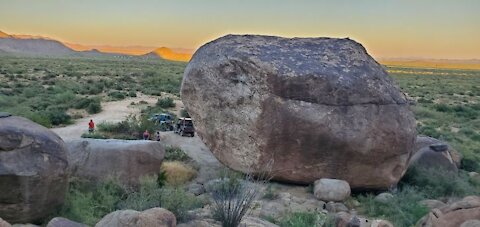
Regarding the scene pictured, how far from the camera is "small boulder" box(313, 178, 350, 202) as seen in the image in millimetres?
11484

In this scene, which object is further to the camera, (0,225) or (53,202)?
(53,202)

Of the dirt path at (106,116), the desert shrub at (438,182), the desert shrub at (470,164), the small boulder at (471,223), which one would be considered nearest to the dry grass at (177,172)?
the dirt path at (106,116)

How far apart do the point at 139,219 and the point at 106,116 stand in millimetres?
17219

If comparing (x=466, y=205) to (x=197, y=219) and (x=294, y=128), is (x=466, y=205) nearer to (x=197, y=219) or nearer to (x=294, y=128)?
(x=197, y=219)

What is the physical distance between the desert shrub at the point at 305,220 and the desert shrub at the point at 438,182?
169 inches

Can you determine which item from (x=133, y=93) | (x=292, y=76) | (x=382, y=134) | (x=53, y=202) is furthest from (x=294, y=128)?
(x=133, y=93)

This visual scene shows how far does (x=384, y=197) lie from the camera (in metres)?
11.8

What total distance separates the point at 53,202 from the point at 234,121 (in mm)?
5115

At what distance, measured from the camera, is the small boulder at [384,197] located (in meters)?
11.5

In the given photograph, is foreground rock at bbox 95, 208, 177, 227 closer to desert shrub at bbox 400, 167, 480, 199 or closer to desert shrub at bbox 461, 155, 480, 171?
desert shrub at bbox 400, 167, 480, 199

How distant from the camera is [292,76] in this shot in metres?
12.2

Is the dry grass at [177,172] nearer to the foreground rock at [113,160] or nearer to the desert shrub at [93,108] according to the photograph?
the foreground rock at [113,160]

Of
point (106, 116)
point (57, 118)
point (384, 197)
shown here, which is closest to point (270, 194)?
point (384, 197)

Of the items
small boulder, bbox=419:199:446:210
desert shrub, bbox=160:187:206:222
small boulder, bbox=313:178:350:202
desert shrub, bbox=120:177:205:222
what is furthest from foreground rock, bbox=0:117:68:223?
small boulder, bbox=419:199:446:210
